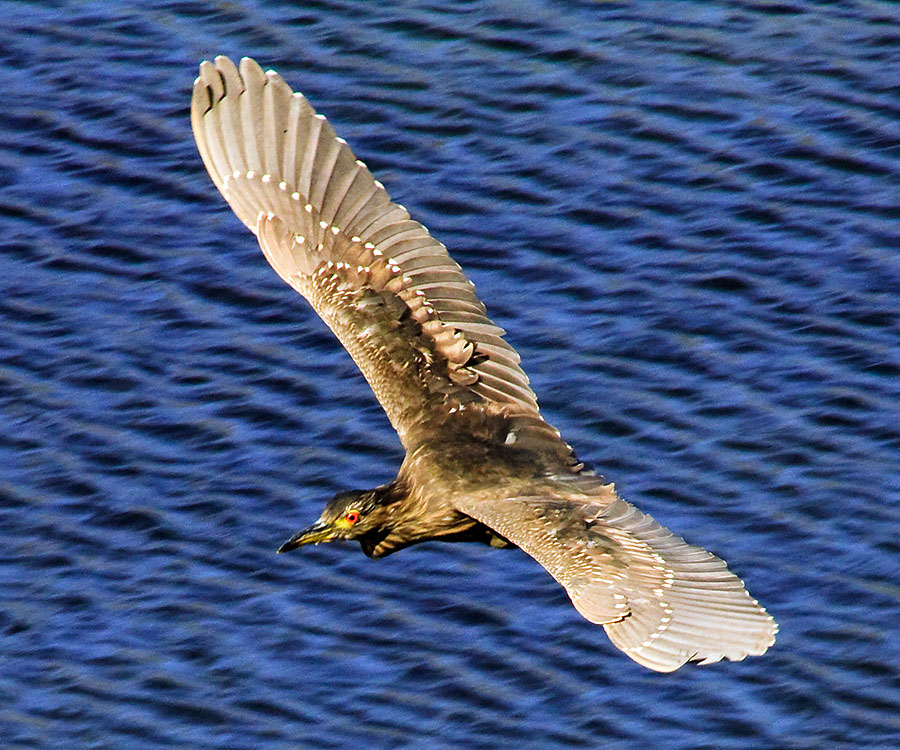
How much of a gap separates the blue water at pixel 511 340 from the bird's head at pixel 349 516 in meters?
1.91

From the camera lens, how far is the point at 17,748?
10.0 m

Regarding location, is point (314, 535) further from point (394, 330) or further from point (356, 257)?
point (356, 257)

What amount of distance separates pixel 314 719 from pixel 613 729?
1438mm

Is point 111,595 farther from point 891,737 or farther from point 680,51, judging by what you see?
point 680,51

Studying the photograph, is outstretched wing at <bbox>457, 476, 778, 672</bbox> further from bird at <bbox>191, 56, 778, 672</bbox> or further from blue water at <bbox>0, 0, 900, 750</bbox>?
blue water at <bbox>0, 0, 900, 750</bbox>

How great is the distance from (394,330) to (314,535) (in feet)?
2.97

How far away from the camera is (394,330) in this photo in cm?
841

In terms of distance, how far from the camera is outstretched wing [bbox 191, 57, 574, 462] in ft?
27.5

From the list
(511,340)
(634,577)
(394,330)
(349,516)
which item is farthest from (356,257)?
(511,340)

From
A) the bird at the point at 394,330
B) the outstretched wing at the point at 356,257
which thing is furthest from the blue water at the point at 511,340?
the outstretched wing at the point at 356,257

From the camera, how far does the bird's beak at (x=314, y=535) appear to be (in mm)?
8117

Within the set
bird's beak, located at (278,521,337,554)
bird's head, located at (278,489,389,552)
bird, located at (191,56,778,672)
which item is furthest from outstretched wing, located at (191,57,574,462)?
bird's beak, located at (278,521,337,554)

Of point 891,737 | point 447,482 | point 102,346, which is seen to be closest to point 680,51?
point 102,346

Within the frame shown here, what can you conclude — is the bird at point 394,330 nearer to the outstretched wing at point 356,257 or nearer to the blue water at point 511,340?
the outstretched wing at point 356,257
